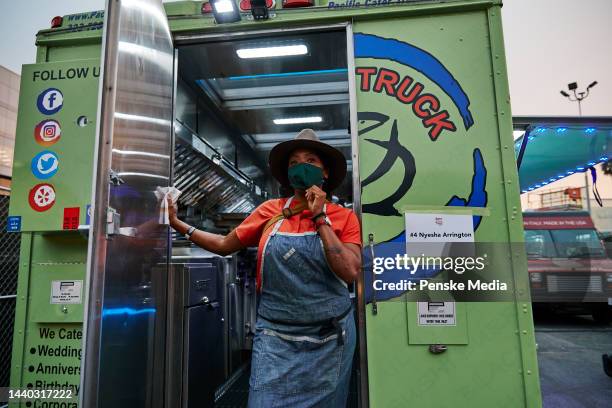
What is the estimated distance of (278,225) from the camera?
83.4 inches

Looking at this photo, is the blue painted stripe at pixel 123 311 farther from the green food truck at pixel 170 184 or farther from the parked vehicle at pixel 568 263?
the parked vehicle at pixel 568 263

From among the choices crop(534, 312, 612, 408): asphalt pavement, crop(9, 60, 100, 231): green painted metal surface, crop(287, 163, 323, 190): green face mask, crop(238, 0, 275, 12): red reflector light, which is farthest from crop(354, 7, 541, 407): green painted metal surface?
crop(534, 312, 612, 408): asphalt pavement

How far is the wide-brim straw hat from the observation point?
7.15 ft

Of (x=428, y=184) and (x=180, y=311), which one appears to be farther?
(x=180, y=311)

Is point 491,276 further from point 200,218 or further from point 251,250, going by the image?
point 200,218

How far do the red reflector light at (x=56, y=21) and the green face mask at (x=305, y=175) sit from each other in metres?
2.32

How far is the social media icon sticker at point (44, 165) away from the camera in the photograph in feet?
8.46

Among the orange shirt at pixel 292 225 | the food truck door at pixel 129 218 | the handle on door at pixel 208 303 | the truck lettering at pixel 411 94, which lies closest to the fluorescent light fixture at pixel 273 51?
the food truck door at pixel 129 218

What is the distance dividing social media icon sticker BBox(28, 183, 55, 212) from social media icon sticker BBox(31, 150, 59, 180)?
70 mm

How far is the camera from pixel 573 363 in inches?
243

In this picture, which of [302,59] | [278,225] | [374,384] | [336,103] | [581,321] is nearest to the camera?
[278,225]

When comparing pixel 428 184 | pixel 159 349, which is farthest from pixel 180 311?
pixel 428 184

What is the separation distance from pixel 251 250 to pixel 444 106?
3616mm
